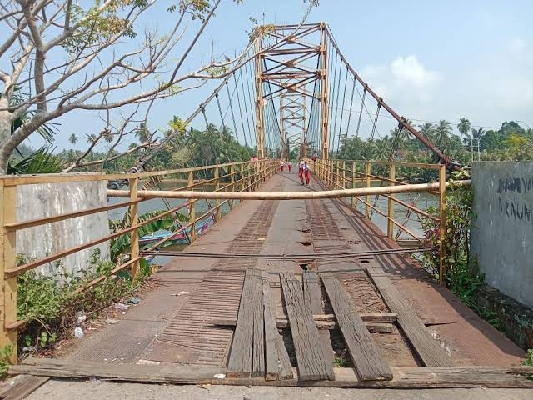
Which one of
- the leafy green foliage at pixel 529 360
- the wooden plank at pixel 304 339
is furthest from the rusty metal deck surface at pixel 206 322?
the leafy green foliage at pixel 529 360

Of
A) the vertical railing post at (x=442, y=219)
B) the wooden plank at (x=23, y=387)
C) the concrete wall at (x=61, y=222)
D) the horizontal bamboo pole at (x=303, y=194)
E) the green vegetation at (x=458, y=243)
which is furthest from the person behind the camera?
the horizontal bamboo pole at (x=303, y=194)

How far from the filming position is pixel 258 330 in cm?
298

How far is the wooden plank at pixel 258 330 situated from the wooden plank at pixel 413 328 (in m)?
0.86

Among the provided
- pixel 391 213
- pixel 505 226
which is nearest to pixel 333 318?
pixel 505 226

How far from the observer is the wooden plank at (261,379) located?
2.34 metres

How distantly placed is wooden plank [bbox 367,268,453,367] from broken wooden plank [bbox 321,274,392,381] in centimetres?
24

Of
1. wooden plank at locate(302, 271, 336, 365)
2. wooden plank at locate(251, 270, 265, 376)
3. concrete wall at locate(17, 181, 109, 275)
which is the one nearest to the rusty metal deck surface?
wooden plank at locate(251, 270, 265, 376)

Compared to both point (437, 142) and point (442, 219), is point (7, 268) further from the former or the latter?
point (437, 142)

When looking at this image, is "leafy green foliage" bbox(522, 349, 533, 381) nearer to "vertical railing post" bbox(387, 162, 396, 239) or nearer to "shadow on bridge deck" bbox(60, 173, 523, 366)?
"shadow on bridge deck" bbox(60, 173, 523, 366)

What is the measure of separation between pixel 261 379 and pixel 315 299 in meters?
1.31

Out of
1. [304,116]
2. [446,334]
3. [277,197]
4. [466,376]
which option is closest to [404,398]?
[466,376]

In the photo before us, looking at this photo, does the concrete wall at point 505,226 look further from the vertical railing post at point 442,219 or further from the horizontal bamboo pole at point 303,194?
the horizontal bamboo pole at point 303,194

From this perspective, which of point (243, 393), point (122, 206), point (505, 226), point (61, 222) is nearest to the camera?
point (243, 393)

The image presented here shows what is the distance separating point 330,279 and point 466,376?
181cm
